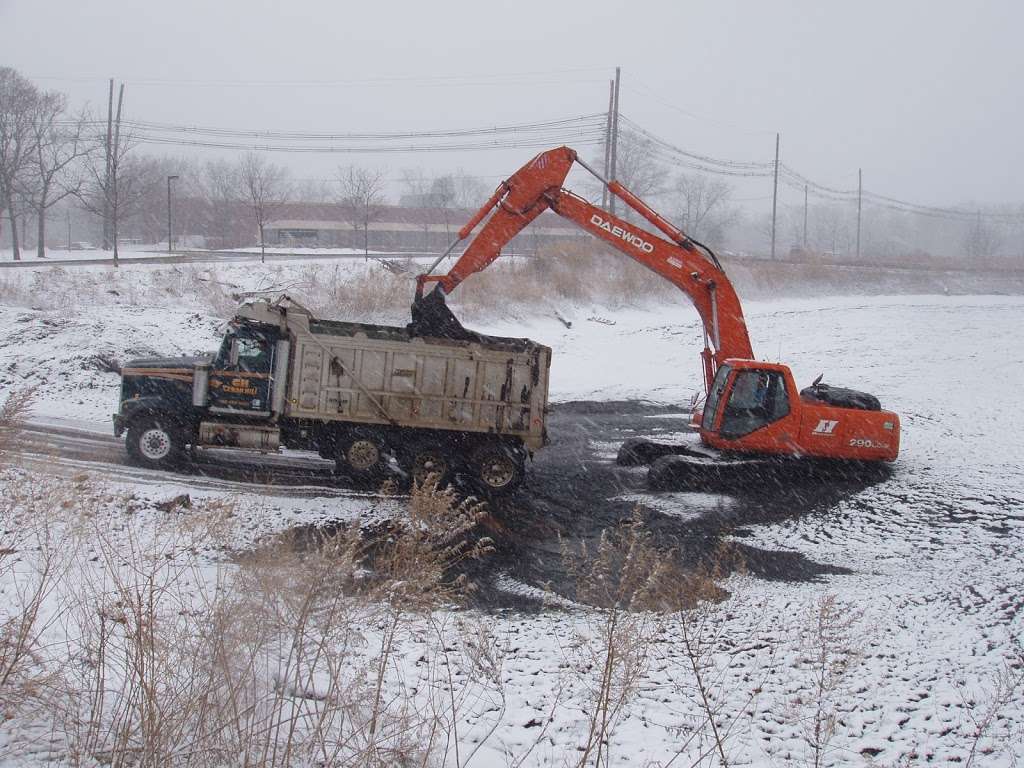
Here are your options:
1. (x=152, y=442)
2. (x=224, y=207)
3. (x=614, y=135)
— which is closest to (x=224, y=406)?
(x=152, y=442)

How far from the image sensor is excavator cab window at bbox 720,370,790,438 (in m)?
13.3

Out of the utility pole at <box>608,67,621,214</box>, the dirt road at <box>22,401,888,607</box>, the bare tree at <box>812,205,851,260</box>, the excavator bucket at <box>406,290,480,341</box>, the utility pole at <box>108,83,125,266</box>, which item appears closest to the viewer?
the dirt road at <box>22,401,888,607</box>

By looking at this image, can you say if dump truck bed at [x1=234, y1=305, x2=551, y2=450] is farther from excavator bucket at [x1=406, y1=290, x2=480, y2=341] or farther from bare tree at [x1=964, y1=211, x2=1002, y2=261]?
bare tree at [x1=964, y1=211, x2=1002, y2=261]

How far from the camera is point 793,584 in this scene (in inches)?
363

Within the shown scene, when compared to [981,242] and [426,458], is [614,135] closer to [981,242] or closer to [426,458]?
[426,458]

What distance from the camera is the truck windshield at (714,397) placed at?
1352cm

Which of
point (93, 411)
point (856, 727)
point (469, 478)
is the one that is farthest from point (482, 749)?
point (93, 411)

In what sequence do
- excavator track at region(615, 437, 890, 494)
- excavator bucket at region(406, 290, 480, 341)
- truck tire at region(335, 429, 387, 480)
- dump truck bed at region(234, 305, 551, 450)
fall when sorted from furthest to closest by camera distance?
excavator track at region(615, 437, 890, 494) < excavator bucket at region(406, 290, 480, 341) < truck tire at region(335, 429, 387, 480) < dump truck bed at region(234, 305, 551, 450)

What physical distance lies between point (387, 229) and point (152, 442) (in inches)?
1956

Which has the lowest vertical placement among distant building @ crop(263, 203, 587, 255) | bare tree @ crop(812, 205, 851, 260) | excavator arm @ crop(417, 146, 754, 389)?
excavator arm @ crop(417, 146, 754, 389)

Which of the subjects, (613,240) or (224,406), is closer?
(224,406)

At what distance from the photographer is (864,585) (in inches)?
364

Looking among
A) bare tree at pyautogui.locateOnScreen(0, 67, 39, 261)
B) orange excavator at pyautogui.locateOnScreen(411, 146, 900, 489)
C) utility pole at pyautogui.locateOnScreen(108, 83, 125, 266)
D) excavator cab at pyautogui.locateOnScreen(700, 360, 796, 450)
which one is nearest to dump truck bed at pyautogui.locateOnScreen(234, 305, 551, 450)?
orange excavator at pyautogui.locateOnScreen(411, 146, 900, 489)

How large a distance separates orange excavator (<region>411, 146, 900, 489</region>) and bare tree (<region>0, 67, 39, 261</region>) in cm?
2728
